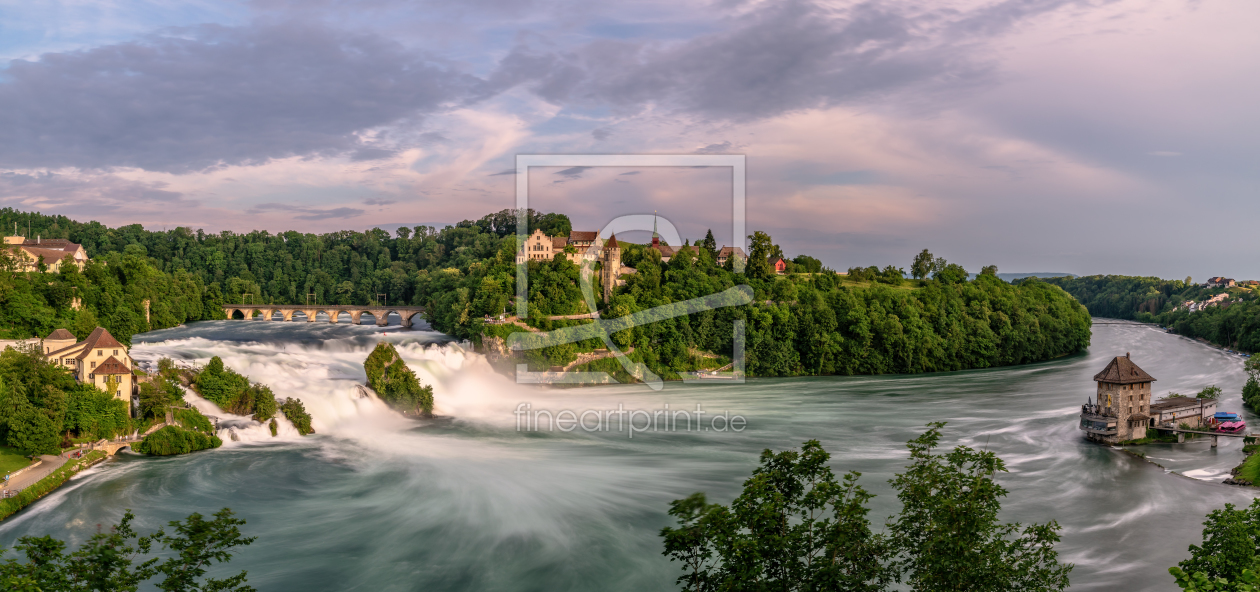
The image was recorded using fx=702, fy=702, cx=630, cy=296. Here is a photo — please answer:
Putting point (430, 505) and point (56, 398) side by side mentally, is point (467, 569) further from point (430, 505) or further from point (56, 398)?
point (56, 398)

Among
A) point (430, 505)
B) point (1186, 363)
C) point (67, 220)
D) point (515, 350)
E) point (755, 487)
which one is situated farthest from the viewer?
point (67, 220)

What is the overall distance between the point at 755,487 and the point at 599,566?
9.49 metres

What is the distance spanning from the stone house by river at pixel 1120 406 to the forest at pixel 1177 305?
41493 millimetres

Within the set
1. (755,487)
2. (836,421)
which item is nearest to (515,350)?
(836,421)

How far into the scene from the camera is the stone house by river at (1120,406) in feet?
94.9

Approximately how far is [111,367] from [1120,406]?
3960 centimetres

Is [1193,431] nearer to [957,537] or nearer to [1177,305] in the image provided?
[957,537]

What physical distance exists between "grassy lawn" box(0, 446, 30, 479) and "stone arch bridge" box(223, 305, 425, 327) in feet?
138

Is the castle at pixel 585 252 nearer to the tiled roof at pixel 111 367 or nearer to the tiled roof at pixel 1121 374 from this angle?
the tiled roof at pixel 111 367

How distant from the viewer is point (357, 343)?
150 ft

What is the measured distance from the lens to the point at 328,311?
224ft

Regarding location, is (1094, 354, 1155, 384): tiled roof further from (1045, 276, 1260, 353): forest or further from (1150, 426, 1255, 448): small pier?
(1045, 276, 1260, 353): forest

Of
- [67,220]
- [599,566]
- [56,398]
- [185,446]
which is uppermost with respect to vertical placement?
[67,220]

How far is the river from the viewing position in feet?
58.0
